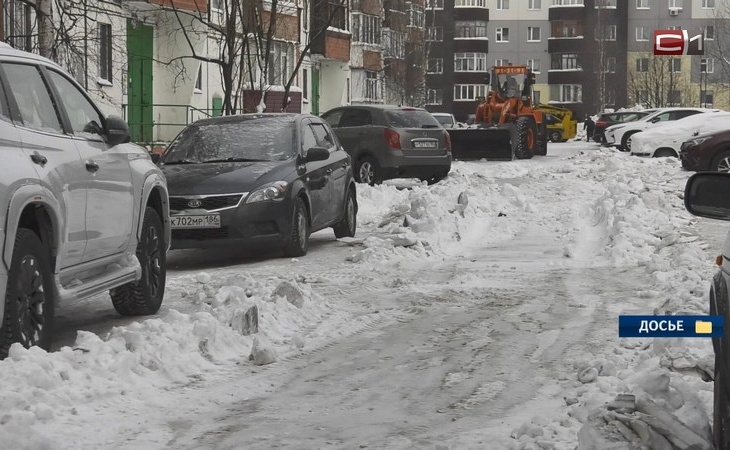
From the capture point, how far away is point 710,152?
27016mm

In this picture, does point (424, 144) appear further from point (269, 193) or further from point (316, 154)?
point (269, 193)

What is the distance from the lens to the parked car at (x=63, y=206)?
677 centimetres

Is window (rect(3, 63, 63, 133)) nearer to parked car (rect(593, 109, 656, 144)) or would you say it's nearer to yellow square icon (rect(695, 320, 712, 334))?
yellow square icon (rect(695, 320, 712, 334))

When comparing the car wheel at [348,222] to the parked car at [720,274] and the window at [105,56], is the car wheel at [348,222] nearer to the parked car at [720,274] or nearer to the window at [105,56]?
the parked car at [720,274]

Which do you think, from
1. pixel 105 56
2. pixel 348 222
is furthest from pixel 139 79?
pixel 348 222

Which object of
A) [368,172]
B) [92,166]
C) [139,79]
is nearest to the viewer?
[92,166]

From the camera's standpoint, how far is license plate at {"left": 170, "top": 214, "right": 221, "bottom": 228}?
41.8 ft

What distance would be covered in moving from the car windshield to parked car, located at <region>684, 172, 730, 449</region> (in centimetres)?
984

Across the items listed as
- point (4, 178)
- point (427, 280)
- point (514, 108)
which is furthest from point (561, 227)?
point (514, 108)

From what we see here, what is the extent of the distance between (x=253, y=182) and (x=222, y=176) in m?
0.32

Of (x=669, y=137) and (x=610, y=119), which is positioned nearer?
(x=669, y=137)

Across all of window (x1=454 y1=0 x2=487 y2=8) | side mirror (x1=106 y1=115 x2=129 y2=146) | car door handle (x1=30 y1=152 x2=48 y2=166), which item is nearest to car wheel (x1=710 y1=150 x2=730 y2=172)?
side mirror (x1=106 y1=115 x2=129 y2=146)

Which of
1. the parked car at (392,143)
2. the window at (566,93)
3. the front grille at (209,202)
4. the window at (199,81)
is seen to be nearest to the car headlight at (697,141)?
the parked car at (392,143)

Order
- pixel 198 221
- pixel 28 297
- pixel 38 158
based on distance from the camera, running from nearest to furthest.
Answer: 1. pixel 28 297
2. pixel 38 158
3. pixel 198 221
